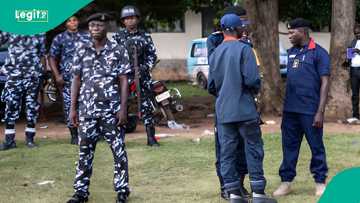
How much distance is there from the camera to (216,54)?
6.11m

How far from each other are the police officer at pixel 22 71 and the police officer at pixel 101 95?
2912 millimetres

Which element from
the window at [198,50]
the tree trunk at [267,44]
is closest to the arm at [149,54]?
the tree trunk at [267,44]

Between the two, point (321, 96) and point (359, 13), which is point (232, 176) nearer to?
point (321, 96)

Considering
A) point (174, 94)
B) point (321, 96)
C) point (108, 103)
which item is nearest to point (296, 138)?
point (321, 96)

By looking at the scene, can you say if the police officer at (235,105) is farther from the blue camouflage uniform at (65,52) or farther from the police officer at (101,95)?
the blue camouflage uniform at (65,52)

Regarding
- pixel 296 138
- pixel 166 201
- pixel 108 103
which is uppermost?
pixel 108 103

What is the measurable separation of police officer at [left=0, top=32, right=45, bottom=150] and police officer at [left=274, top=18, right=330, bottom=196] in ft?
12.9

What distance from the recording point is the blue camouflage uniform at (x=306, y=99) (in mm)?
6523

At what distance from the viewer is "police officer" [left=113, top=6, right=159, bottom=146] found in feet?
29.1

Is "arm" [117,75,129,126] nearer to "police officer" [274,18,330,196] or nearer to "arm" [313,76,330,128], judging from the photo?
"police officer" [274,18,330,196]

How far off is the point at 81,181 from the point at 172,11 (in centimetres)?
960

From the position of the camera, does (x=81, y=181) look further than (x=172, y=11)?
No

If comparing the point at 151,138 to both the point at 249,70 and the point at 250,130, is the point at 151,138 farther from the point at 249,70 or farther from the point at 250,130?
the point at 249,70

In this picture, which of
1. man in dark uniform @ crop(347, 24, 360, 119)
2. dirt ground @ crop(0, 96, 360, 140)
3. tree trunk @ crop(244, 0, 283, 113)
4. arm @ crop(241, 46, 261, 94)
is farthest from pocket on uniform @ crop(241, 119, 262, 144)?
tree trunk @ crop(244, 0, 283, 113)
